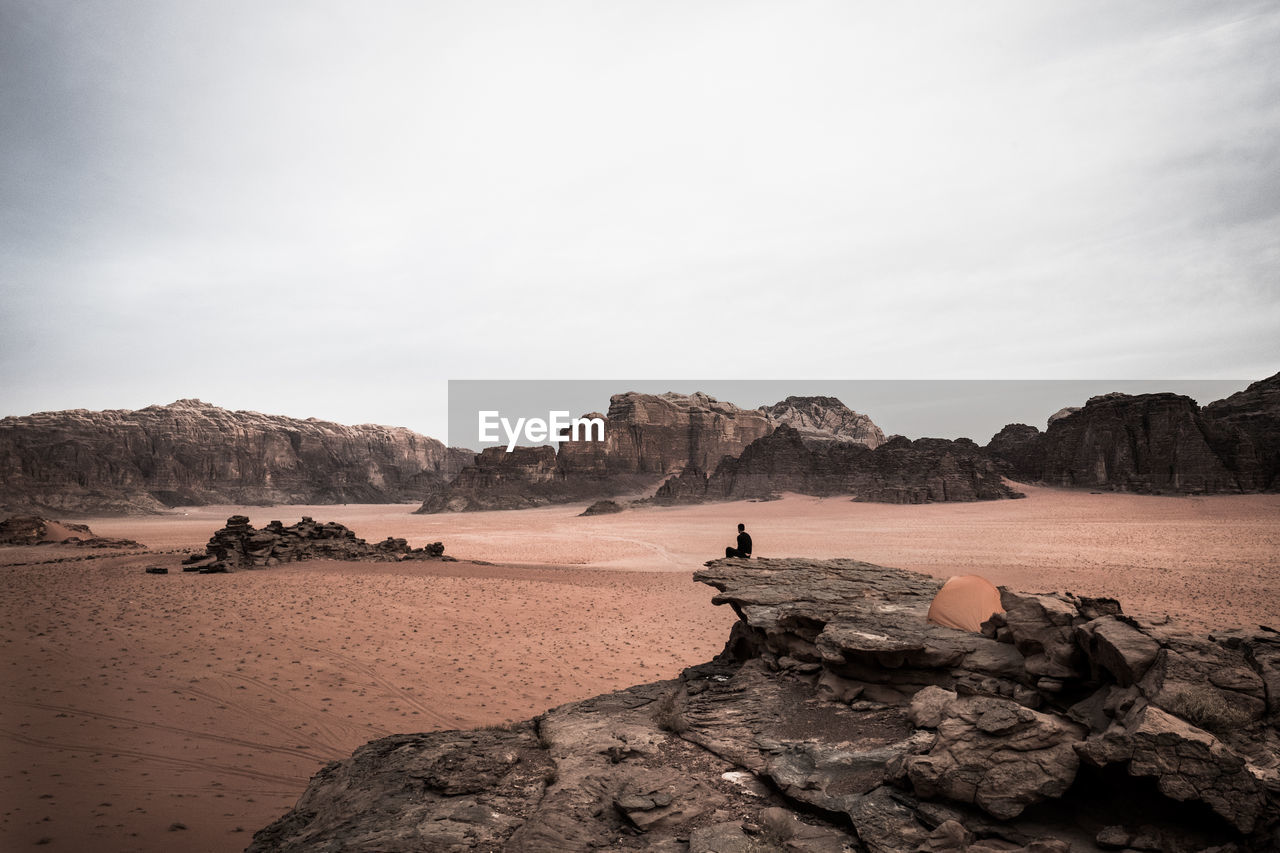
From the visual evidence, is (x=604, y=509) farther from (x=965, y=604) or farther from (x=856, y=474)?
(x=965, y=604)

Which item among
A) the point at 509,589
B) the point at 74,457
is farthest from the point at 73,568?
the point at 74,457

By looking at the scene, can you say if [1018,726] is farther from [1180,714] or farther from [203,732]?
[203,732]

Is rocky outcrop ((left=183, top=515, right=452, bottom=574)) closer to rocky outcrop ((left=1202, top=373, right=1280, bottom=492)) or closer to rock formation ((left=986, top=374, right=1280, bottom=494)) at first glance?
rock formation ((left=986, top=374, right=1280, bottom=494))

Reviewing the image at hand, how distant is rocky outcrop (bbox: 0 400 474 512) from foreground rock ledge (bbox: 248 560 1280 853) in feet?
310

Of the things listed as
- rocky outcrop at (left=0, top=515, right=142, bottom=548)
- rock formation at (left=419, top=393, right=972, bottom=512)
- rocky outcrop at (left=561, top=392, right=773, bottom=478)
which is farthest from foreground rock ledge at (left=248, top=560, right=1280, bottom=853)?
rocky outcrop at (left=561, top=392, right=773, bottom=478)

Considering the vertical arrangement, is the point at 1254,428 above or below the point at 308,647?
above

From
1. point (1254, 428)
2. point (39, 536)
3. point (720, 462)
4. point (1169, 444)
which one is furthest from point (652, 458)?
point (39, 536)

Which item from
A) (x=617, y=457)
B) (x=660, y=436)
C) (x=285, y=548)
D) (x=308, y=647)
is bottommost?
(x=308, y=647)

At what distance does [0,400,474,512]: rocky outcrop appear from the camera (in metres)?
76.8

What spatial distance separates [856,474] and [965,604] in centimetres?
6254

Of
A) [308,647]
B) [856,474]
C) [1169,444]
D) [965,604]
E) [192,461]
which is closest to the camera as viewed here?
[965,604]

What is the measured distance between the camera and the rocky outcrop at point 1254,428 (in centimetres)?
4338

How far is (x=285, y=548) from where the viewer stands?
79.6ft

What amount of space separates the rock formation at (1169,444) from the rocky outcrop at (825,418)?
179 ft
